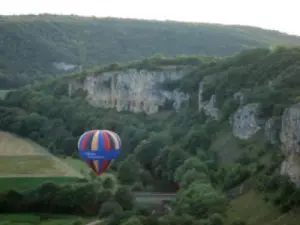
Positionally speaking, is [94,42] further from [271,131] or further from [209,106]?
[271,131]

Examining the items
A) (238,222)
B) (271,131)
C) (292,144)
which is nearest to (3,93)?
(271,131)

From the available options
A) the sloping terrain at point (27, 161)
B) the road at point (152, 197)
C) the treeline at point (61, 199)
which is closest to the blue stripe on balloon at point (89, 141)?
the treeline at point (61, 199)

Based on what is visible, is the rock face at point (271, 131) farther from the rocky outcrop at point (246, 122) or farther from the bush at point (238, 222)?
the bush at point (238, 222)

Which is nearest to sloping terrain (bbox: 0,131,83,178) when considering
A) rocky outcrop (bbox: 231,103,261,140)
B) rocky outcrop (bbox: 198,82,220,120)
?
rocky outcrop (bbox: 231,103,261,140)

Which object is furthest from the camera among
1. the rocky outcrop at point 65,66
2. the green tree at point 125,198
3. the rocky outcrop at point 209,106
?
the rocky outcrop at point 65,66

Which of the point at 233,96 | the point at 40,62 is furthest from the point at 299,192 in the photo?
the point at 40,62

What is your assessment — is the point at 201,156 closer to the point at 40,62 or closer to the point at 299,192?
the point at 299,192

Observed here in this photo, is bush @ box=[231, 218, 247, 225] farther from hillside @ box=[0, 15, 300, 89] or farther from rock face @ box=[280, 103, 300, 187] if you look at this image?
hillside @ box=[0, 15, 300, 89]
